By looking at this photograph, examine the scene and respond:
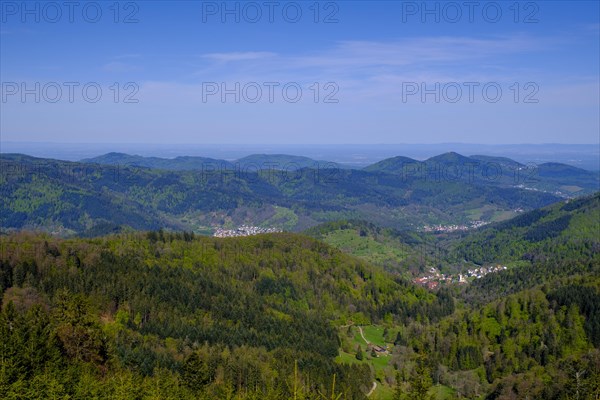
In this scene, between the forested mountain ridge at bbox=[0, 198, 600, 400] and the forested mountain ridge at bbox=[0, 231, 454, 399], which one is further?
the forested mountain ridge at bbox=[0, 198, 600, 400]

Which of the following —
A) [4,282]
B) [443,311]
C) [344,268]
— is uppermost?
[4,282]

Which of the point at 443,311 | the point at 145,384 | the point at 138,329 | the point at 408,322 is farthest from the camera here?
the point at 443,311

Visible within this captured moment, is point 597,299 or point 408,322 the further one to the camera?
point 408,322

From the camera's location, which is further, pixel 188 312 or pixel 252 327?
pixel 252 327

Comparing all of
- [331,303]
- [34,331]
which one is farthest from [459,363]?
[34,331]

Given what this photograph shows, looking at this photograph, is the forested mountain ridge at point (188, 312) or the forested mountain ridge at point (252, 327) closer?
the forested mountain ridge at point (188, 312)

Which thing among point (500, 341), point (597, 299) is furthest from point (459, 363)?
point (597, 299)

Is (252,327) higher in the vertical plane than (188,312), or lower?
lower

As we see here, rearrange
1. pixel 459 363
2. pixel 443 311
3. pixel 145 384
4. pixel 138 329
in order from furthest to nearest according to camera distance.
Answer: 1. pixel 443 311
2. pixel 459 363
3. pixel 138 329
4. pixel 145 384

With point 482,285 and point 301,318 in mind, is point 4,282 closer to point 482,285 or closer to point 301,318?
point 301,318

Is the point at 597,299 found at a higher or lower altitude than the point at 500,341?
higher
